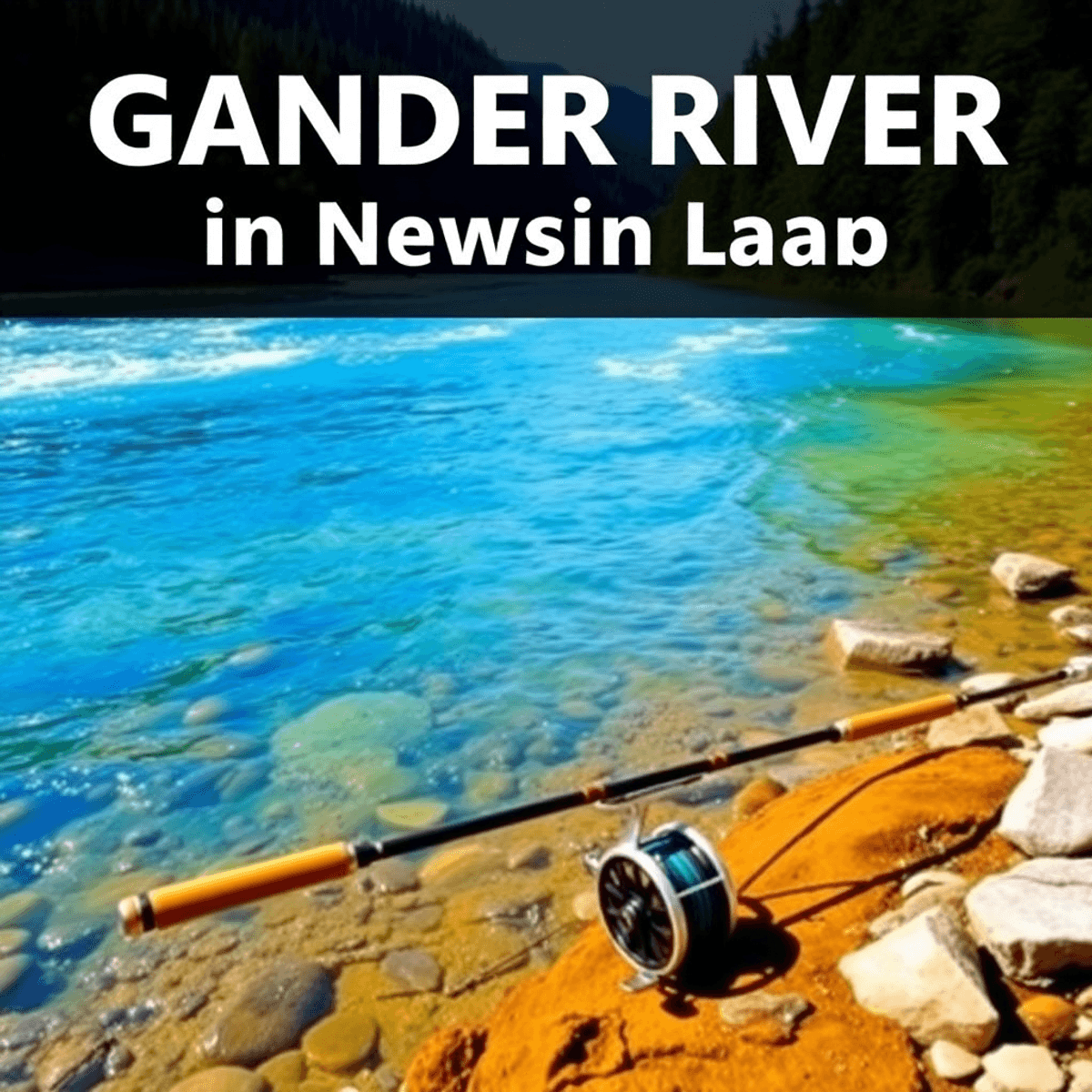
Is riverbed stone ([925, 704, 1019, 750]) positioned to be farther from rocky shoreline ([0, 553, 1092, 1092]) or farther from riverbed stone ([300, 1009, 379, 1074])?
riverbed stone ([300, 1009, 379, 1074])

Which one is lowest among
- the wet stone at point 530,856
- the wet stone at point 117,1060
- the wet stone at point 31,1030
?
the wet stone at point 31,1030

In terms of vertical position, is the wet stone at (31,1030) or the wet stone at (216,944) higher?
the wet stone at (216,944)

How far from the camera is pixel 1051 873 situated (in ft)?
14.4

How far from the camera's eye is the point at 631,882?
14.5 feet

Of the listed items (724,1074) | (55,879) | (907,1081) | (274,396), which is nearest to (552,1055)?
(724,1074)

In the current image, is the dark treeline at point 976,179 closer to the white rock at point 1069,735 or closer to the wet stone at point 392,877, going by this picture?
the white rock at point 1069,735

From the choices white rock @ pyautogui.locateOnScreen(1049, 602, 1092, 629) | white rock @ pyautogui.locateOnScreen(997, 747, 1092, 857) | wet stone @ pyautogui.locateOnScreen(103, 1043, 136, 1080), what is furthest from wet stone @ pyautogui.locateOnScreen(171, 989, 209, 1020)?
white rock @ pyautogui.locateOnScreen(1049, 602, 1092, 629)

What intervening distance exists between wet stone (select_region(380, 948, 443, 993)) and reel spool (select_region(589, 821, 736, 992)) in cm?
130

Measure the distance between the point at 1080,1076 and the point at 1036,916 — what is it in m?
0.61

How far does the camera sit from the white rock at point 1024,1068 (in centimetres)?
363

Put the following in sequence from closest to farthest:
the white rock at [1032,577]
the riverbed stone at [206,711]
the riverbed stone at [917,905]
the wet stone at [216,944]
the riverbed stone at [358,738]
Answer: the riverbed stone at [917,905] < the wet stone at [216,944] < the riverbed stone at [358,738] < the riverbed stone at [206,711] < the white rock at [1032,577]

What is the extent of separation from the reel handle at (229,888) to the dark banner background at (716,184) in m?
55.9

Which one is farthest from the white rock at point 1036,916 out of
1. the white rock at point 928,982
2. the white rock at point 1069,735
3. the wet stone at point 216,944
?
the wet stone at point 216,944

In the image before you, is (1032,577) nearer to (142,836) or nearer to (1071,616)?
(1071,616)
